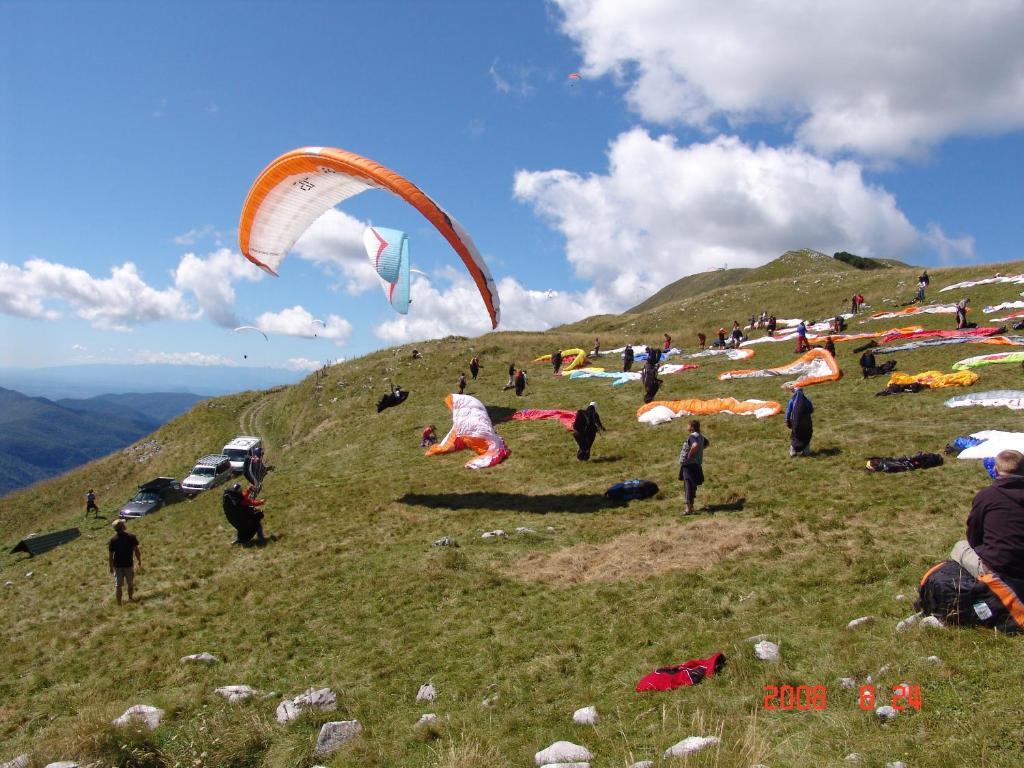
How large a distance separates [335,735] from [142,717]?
2.57 meters

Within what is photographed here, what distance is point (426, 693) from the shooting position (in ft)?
24.4

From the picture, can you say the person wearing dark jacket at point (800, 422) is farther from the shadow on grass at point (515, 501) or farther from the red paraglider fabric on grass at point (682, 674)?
the red paraglider fabric on grass at point (682, 674)

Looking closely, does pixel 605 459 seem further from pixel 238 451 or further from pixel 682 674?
pixel 238 451

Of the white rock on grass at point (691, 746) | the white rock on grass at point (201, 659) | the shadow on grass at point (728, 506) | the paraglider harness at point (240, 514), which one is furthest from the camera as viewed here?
the paraglider harness at point (240, 514)

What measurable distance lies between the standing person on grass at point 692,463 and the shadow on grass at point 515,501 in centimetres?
237

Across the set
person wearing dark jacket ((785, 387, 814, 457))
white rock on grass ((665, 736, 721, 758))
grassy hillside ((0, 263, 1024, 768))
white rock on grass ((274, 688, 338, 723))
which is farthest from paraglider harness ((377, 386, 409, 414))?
white rock on grass ((665, 736, 721, 758))

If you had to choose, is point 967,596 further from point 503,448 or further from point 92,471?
point 92,471

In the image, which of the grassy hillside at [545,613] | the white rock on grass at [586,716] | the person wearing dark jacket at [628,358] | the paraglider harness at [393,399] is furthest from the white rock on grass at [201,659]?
the person wearing dark jacket at [628,358]

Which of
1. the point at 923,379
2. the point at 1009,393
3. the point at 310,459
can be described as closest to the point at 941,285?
the point at 923,379

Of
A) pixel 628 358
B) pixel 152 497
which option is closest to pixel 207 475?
pixel 152 497

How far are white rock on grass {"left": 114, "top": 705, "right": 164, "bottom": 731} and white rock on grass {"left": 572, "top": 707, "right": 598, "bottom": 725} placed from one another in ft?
16.5

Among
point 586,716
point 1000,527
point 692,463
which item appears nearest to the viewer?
point 1000,527

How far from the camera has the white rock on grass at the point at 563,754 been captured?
5414 millimetres

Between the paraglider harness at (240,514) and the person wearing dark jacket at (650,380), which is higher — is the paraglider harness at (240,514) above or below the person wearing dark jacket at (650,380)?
below
